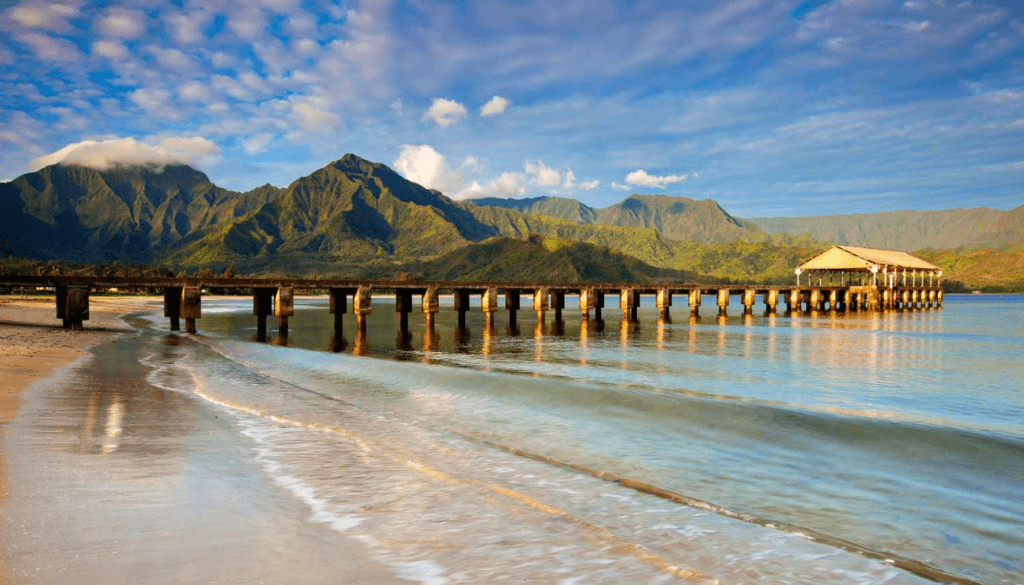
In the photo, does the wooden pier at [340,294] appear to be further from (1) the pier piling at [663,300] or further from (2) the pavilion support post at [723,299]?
(1) the pier piling at [663,300]

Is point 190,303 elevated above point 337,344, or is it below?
above

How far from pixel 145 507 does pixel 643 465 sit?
9.32m

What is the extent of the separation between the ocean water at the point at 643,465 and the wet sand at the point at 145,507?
0.60 m

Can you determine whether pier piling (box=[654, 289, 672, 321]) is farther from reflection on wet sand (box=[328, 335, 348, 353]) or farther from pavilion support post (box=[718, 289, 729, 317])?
reflection on wet sand (box=[328, 335, 348, 353])

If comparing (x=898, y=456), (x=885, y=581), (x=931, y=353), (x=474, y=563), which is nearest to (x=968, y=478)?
(x=898, y=456)

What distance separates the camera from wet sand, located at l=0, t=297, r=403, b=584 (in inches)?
263

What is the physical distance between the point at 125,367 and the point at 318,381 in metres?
8.09

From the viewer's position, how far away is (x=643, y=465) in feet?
43.5

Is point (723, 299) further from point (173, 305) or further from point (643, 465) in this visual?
point (643, 465)

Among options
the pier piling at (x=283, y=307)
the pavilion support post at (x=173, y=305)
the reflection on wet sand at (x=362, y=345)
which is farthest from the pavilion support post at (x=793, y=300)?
the pavilion support post at (x=173, y=305)

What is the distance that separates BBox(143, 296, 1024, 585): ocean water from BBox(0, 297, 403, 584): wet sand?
60 cm

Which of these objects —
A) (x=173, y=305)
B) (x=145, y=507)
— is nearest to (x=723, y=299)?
(x=173, y=305)

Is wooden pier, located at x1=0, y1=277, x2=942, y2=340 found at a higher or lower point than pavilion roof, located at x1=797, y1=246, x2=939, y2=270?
lower

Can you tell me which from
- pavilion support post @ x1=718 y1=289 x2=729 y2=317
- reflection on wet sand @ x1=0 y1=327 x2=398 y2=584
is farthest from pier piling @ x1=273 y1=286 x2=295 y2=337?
pavilion support post @ x1=718 y1=289 x2=729 y2=317
